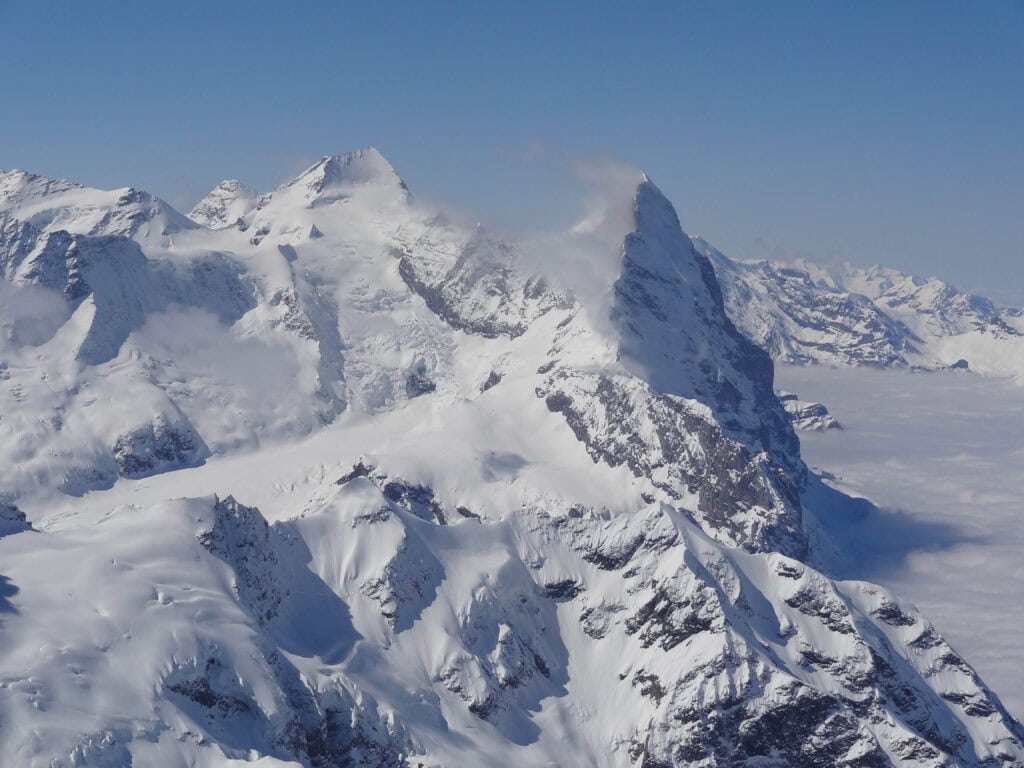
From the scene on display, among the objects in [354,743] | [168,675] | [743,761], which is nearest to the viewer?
[168,675]

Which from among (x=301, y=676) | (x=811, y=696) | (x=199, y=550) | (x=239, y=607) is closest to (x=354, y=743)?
(x=301, y=676)

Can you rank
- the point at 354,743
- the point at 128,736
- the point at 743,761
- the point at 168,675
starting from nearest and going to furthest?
the point at 128,736
the point at 168,675
the point at 354,743
the point at 743,761

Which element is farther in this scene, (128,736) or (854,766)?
(854,766)

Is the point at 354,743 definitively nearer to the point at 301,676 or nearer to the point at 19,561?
the point at 301,676

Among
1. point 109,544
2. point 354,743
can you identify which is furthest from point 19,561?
point 354,743

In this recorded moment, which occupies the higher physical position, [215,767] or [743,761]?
[215,767]

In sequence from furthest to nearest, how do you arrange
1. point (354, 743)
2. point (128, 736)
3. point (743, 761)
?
point (743, 761)
point (354, 743)
point (128, 736)

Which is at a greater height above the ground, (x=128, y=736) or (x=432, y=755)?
(x=128, y=736)

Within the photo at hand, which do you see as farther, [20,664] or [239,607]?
[239,607]

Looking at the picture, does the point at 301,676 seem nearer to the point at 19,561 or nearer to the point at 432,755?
the point at 432,755
